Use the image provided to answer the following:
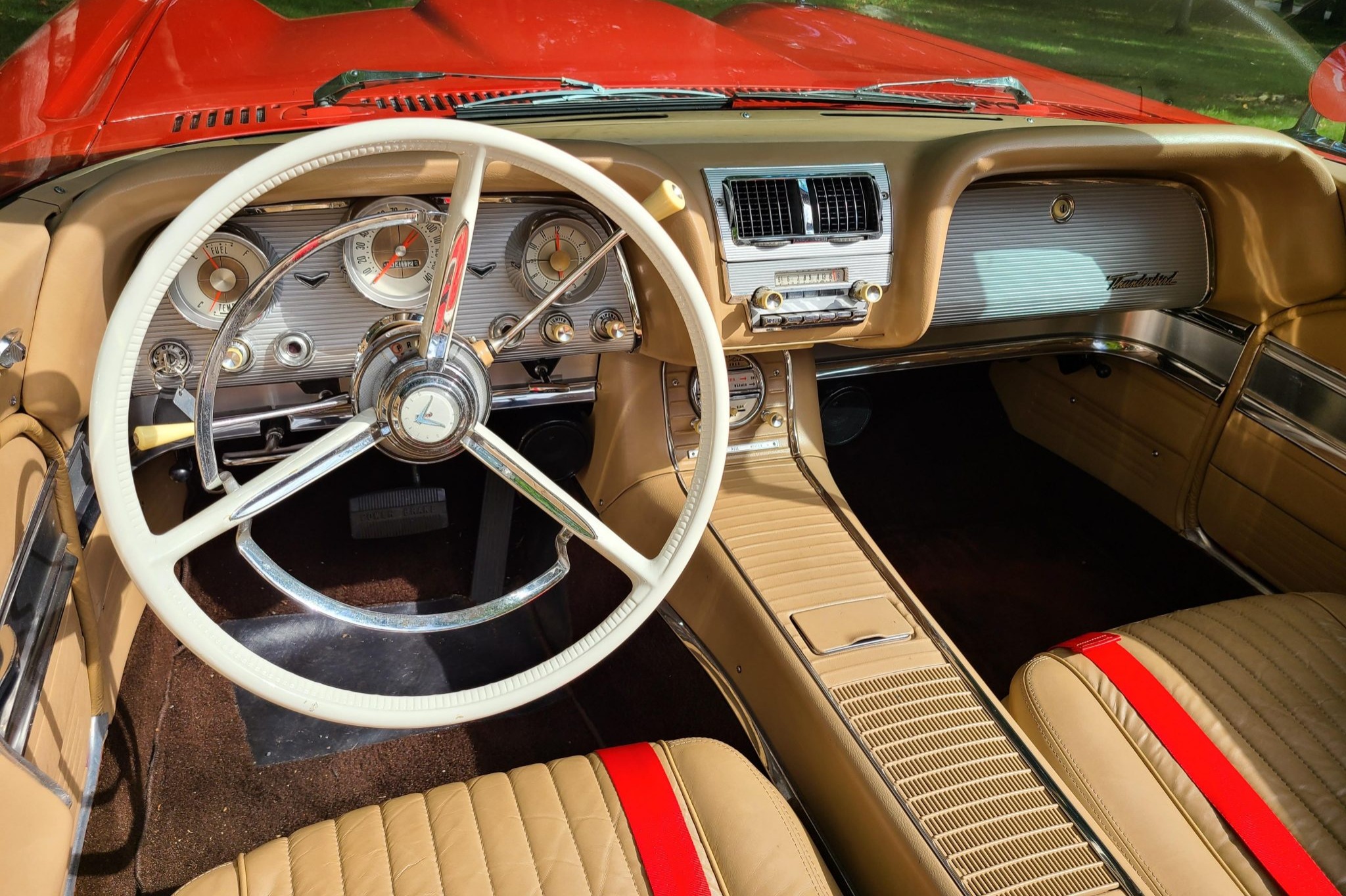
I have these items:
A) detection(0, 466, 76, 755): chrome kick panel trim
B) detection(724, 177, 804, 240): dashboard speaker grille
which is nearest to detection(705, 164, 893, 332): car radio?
detection(724, 177, 804, 240): dashboard speaker grille

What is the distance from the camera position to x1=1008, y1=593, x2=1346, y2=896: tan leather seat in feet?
4.20

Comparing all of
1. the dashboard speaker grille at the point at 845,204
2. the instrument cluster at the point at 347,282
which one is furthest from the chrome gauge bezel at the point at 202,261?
the dashboard speaker grille at the point at 845,204

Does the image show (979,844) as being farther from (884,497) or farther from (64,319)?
(884,497)

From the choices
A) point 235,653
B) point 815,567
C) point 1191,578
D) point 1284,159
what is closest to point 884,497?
point 1191,578

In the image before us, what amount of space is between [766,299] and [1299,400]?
1215 millimetres

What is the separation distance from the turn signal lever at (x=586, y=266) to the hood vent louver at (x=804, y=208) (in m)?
0.39

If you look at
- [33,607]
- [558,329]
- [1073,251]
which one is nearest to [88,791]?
[33,607]

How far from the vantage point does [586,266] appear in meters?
1.27

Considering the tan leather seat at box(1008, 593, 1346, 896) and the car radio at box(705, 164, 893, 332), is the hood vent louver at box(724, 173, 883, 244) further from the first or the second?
the tan leather seat at box(1008, 593, 1346, 896)

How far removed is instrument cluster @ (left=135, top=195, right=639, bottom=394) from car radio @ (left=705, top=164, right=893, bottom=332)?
217 mm

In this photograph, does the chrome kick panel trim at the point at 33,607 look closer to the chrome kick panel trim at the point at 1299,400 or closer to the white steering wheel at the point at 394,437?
the white steering wheel at the point at 394,437

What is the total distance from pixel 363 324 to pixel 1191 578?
2.07m

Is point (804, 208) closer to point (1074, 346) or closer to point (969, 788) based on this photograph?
point (969, 788)

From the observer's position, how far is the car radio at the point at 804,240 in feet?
5.35
